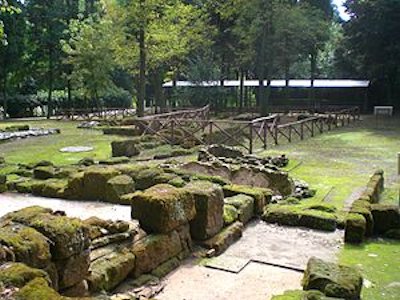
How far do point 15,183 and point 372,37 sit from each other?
110 ft

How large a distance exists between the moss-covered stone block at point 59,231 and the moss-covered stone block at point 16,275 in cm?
89

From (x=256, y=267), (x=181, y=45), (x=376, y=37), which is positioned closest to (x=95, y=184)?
(x=256, y=267)

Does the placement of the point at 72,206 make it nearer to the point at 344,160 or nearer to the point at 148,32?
the point at 344,160

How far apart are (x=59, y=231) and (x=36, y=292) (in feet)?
4.86

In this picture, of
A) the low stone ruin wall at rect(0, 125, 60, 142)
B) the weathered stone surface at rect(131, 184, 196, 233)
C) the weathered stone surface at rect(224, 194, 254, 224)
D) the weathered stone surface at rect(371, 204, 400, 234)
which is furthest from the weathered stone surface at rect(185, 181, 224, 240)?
the low stone ruin wall at rect(0, 125, 60, 142)

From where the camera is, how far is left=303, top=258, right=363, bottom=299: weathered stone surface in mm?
6141

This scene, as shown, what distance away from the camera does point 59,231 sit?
546cm

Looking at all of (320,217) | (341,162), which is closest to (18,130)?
(341,162)

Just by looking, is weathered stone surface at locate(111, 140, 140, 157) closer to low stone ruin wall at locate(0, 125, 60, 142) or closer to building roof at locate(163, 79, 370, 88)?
low stone ruin wall at locate(0, 125, 60, 142)

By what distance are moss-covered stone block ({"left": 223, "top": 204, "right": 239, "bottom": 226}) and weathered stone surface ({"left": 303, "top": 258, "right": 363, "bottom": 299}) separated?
2.70 m

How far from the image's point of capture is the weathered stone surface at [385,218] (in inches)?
383

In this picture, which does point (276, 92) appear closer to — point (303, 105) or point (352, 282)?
point (303, 105)

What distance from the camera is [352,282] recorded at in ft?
20.7

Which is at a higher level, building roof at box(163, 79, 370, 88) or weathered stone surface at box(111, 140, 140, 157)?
building roof at box(163, 79, 370, 88)
